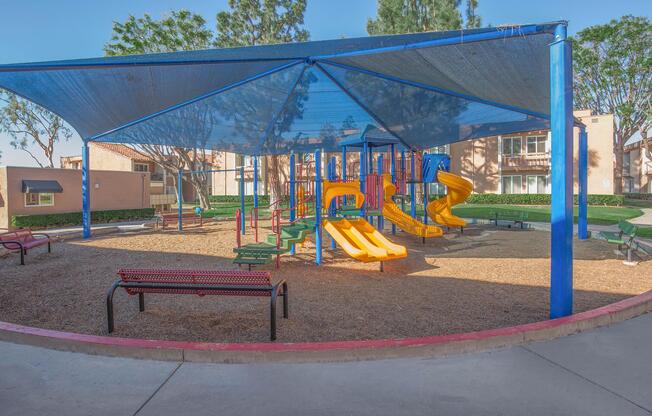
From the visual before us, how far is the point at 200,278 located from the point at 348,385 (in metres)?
2.65

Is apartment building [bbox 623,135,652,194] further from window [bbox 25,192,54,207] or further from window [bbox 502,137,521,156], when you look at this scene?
window [bbox 25,192,54,207]

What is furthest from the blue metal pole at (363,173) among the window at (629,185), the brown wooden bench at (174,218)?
the window at (629,185)

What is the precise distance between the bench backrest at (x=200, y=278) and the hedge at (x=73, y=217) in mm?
16125

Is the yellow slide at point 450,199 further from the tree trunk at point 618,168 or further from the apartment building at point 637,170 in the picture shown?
the apartment building at point 637,170

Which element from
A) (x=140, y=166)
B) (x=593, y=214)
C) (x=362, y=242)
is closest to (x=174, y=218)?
(x=362, y=242)

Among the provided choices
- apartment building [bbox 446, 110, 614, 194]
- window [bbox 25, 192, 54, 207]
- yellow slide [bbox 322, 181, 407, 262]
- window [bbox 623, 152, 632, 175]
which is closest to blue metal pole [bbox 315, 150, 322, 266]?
yellow slide [bbox 322, 181, 407, 262]

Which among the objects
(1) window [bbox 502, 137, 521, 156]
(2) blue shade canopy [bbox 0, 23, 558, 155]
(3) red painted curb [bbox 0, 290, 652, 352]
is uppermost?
(1) window [bbox 502, 137, 521, 156]

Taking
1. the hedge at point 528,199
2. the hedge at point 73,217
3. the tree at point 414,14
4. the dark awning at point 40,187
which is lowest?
the hedge at point 73,217

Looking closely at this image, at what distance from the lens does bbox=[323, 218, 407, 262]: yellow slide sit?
8.59 m

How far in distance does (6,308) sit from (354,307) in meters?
5.52

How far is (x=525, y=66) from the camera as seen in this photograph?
765 cm

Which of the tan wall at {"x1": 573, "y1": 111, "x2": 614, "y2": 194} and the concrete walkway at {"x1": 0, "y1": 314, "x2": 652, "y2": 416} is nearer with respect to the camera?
the concrete walkway at {"x1": 0, "y1": 314, "x2": 652, "y2": 416}

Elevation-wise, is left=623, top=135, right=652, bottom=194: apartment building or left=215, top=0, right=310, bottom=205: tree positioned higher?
left=215, top=0, right=310, bottom=205: tree

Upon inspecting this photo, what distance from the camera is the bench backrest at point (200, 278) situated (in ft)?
16.4
